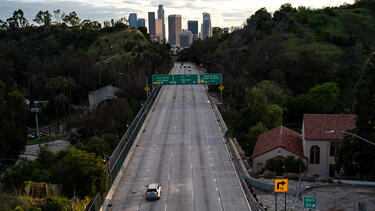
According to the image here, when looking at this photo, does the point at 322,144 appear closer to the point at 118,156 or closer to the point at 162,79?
the point at 118,156

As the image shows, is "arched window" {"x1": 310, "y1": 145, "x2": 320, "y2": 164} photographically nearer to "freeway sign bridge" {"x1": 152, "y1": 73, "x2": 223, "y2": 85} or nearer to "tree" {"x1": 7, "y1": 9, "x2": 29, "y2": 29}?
"freeway sign bridge" {"x1": 152, "y1": 73, "x2": 223, "y2": 85}

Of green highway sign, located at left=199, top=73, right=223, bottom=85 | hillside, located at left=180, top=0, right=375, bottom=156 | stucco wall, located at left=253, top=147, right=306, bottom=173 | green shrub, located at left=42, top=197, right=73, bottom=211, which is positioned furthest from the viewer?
green highway sign, located at left=199, top=73, right=223, bottom=85

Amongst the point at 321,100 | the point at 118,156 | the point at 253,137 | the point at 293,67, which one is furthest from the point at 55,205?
the point at 293,67

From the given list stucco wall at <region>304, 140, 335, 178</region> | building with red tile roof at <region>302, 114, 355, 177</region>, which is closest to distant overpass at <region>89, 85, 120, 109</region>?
building with red tile roof at <region>302, 114, 355, 177</region>

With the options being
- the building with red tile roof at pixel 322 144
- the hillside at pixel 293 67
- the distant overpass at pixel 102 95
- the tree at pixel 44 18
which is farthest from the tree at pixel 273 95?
the tree at pixel 44 18

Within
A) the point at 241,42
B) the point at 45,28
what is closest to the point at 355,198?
the point at 241,42

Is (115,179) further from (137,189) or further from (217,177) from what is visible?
(217,177)
